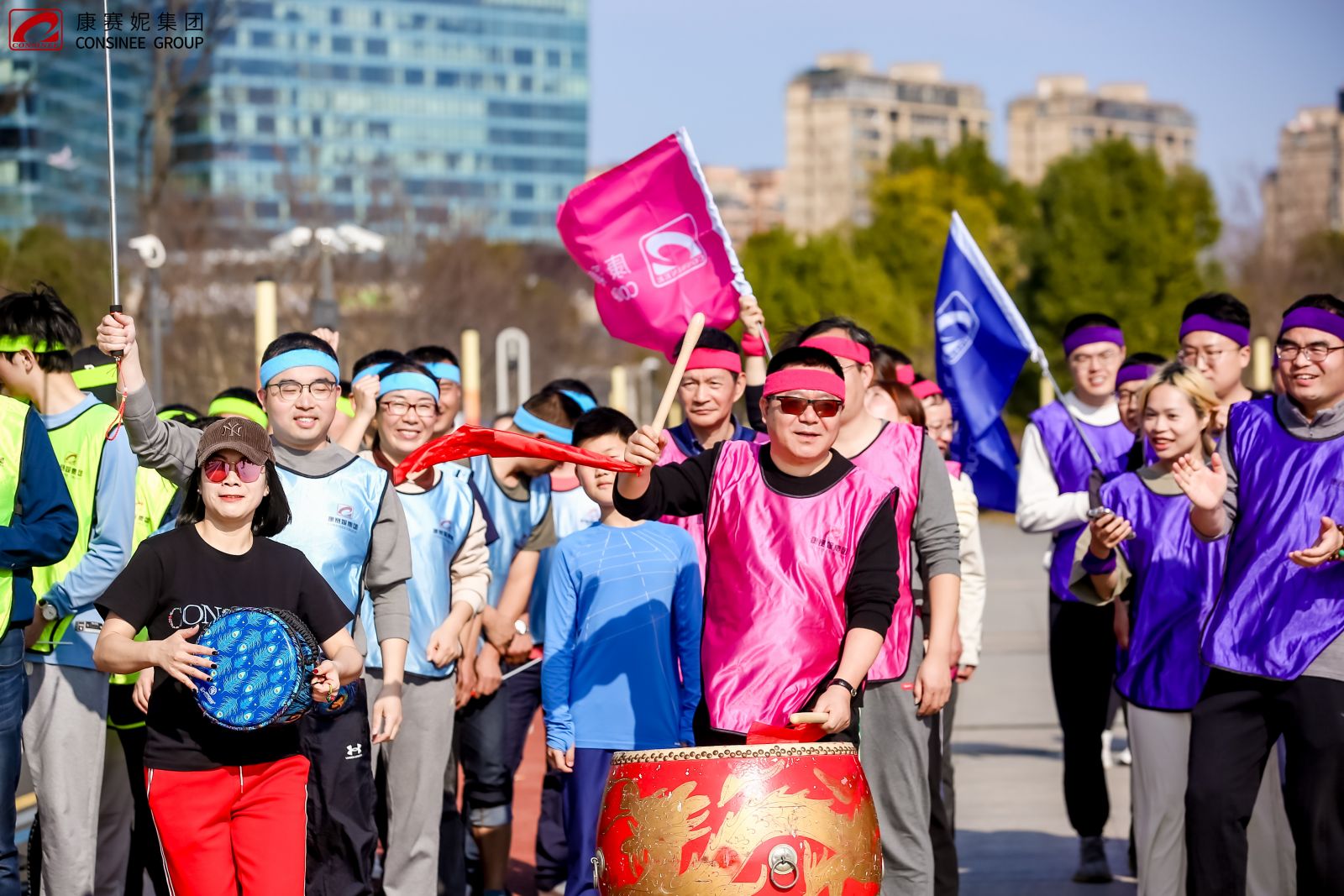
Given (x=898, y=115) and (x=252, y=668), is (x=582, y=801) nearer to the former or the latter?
(x=252, y=668)

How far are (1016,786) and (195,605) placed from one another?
250 inches

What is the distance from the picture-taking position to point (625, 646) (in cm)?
632

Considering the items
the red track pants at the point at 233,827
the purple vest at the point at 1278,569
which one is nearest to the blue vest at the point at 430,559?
the red track pants at the point at 233,827

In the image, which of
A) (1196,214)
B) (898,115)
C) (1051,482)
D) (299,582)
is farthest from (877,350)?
(898,115)

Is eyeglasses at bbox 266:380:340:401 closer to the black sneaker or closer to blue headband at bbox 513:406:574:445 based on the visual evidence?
blue headband at bbox 513:406:574:445

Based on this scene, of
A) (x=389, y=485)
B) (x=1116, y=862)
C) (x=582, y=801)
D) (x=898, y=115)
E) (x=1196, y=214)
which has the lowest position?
(x=1116, y=862)

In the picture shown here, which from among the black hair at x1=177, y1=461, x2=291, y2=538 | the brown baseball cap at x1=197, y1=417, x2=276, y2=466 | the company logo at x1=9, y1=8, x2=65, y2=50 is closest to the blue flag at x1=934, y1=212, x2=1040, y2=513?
the black hair at x1=177, y1=461, x2=291, y2=538

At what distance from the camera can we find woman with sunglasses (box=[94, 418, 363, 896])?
16.9 ft

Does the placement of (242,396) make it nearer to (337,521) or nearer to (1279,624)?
(337,521)

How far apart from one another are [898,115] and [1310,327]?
167 m

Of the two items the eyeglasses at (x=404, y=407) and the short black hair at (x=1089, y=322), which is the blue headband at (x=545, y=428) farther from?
the short black hair at (x=1089, y=322)

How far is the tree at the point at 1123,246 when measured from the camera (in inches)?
1811

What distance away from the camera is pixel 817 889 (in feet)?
14.7

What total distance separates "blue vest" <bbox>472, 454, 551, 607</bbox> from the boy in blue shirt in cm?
156
